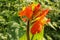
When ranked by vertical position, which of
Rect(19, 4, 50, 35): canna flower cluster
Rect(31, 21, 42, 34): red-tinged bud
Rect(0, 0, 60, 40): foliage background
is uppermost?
Rect(19, 4, 50, 35): canna flower cluster

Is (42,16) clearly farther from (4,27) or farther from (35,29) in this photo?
(4,27)

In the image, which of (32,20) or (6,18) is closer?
(32,20)

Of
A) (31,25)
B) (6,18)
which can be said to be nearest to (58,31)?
(6,18)

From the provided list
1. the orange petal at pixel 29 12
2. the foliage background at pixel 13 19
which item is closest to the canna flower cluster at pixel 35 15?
the orange petal at pixel 29 12

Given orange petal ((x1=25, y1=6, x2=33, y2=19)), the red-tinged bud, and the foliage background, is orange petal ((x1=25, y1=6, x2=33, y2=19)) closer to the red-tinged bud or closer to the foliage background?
the red-tinged bud

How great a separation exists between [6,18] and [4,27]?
65 mm

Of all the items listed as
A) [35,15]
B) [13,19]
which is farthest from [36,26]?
[13,19]

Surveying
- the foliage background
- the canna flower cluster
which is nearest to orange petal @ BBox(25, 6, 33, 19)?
the canna flower cluster

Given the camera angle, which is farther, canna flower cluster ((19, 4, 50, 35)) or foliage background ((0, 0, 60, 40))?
foliage background ((0, 0, 60, 40))

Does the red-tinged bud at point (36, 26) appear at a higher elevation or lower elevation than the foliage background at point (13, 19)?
higher

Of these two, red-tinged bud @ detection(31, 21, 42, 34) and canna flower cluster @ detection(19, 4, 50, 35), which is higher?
canna flower cluster @ detection(19, 4, 50, 35)

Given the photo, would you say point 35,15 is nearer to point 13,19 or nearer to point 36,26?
point 36,26

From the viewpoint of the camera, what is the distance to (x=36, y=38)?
1.00 metres

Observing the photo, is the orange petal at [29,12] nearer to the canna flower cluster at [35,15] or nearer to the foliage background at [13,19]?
the canna flower cluster at [35,15]
